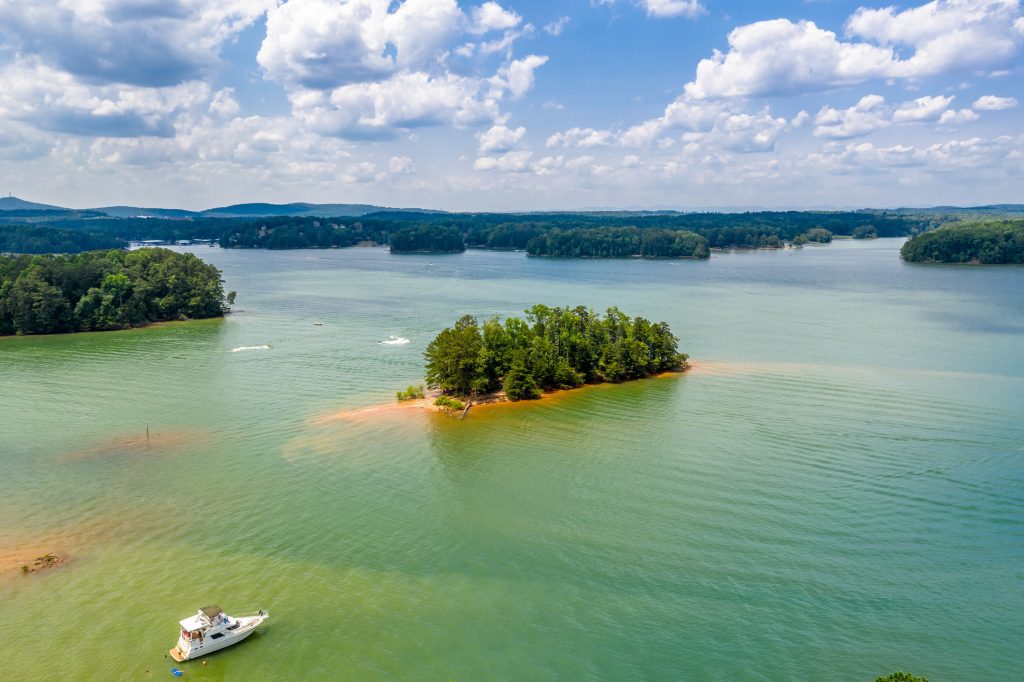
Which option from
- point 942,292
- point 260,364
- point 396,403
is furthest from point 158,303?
Result: point 942,292

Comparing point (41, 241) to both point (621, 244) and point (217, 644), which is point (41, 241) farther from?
point (217, 644)

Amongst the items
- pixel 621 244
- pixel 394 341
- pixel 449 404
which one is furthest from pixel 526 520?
pixel 621 244

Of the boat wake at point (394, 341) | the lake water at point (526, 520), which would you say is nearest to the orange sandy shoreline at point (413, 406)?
the lake water at point (526, 520)

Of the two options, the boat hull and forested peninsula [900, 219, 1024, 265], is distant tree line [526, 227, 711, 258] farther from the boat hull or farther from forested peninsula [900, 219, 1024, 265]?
the boat hull

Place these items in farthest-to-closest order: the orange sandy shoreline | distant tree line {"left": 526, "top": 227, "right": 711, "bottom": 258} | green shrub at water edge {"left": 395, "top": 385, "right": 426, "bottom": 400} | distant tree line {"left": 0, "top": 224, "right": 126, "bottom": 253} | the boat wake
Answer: distant tree line {"left": 526, "top": 227, "right": 711, "bottom": 258} < distant tree line {"left": 0, "top": 224, "right": 126, "bottom": 253} < the boat wake < green shrub at water edge {"left": 395, "top": 385, "right": 426, "bottom": 400} < the orange sandy shoreline

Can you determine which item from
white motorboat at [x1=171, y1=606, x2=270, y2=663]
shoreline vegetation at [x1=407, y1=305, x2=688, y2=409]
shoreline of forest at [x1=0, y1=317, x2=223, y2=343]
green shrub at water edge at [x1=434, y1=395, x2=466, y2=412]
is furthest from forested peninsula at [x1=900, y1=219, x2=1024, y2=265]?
white motorboat at [x1=171, y1=606, x2=270, y2=663]

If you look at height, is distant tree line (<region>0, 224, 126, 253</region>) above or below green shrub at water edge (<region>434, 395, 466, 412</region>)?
above

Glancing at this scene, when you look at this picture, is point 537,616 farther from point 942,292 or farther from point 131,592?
point 942,292
